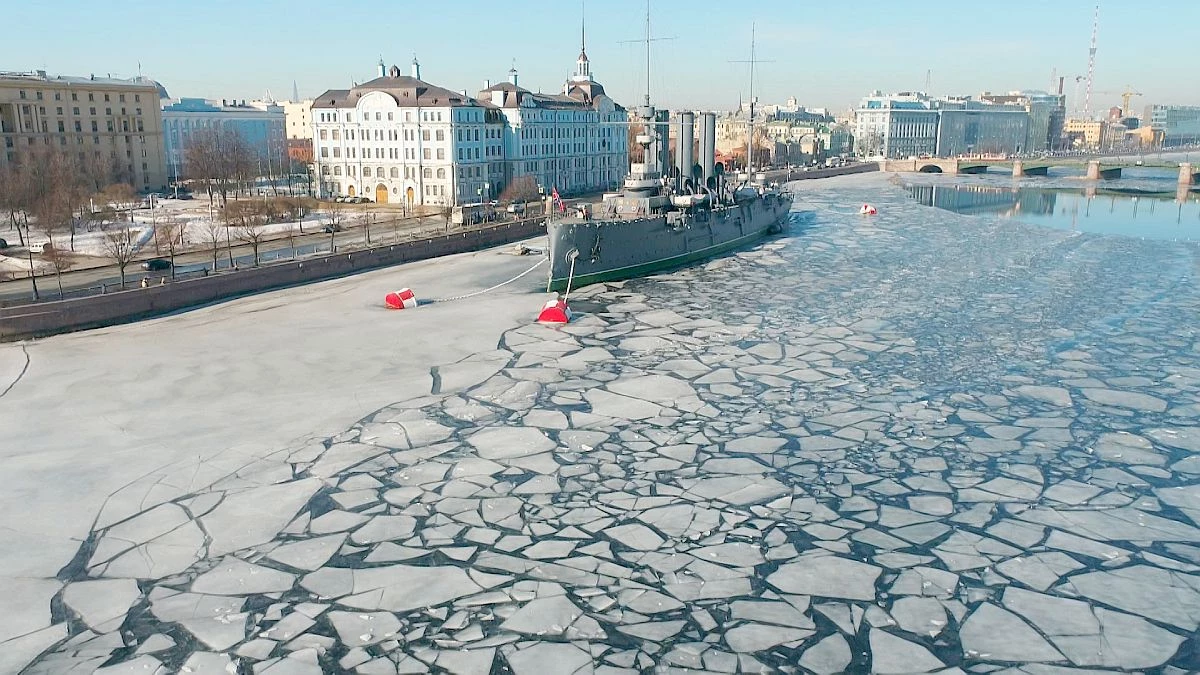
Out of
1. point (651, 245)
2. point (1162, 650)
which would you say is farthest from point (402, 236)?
point (1162, 650)

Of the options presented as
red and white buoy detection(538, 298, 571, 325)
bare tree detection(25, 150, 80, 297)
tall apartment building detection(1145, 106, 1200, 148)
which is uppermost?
tall apartment building detection(1145, 106, 1200, 148)

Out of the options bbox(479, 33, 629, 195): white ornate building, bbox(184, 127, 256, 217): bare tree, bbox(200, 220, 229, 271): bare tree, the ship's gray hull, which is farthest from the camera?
bbox(479, 33, 629, 195): white ornate building

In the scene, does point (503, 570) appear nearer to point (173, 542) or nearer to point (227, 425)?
point (173, 542)

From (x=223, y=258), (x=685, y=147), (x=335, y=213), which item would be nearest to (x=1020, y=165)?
(x=685, y=147)

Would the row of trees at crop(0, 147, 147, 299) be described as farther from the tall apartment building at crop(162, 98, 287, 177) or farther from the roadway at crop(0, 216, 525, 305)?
the tall apartment building at crop(162, 98, 287, 177)

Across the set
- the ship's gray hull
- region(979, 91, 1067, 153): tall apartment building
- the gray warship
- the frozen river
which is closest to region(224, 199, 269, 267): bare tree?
the gray warship

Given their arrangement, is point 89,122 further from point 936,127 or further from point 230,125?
point 936,127
